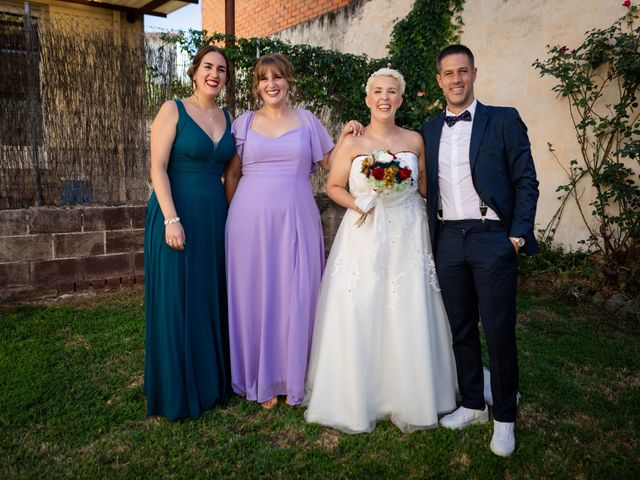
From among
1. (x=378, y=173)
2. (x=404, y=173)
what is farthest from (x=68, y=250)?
(x=404, y=173)

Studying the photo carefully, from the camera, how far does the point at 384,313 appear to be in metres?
A: 3.26

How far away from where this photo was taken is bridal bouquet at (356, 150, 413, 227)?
304 cm

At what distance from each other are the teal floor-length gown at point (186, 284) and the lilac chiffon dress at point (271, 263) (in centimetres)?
16

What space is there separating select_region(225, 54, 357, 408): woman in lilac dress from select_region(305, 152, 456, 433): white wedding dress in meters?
0.24

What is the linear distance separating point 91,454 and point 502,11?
7.53 meters

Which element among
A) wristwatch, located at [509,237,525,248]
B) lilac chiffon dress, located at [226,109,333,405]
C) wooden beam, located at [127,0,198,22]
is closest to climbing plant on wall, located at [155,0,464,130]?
wooden beam, located at [127,0,198,22]

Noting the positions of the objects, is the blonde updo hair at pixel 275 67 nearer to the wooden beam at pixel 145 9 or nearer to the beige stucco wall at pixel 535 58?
the beige stucco wall at pixel 535 58

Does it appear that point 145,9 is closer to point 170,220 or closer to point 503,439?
point 170,220

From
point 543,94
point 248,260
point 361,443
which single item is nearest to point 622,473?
point 361,443

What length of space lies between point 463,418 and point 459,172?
158 centimetres

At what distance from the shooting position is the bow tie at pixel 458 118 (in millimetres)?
3002

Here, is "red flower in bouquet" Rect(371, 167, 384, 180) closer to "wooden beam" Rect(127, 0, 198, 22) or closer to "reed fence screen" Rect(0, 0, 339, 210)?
"reed fence screen" Rect(0, 0, 339, 210)

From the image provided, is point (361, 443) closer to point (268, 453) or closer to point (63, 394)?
point (268, 453)

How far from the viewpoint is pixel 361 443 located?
3059 mm
